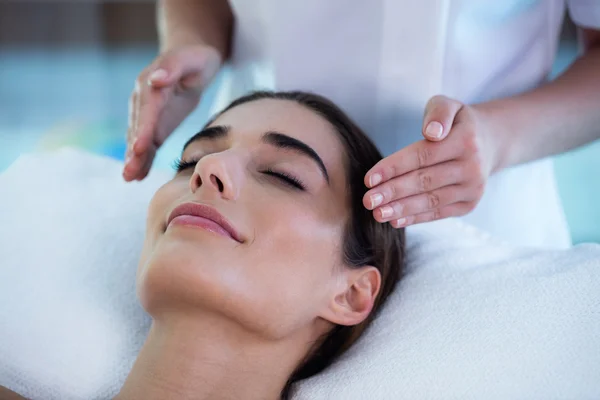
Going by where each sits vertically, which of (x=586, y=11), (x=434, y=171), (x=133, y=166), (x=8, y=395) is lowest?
(x=8, y=395)

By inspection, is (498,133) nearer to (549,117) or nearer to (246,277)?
(549,117)

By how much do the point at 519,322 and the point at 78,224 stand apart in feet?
3.03

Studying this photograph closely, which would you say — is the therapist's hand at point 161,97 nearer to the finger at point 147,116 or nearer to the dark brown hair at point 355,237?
the finger at point 147,116

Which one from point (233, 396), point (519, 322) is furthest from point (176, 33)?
point (519, 322)

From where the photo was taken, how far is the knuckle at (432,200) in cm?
111

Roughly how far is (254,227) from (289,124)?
26 cm

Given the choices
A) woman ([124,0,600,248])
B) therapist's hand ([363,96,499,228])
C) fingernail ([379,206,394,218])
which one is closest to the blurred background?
woman ([124,0,600,248])

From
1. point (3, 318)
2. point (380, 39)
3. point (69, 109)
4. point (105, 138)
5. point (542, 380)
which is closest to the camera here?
point (542, 380)

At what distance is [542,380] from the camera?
3.32 feet

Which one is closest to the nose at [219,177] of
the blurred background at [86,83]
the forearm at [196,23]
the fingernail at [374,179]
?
the fingernail at [374,179]

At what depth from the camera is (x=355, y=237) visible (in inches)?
46.6

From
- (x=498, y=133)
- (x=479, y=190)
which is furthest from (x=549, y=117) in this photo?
(x=479, y=190)

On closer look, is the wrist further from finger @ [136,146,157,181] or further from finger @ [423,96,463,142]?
finger @ [136,146,157,181]

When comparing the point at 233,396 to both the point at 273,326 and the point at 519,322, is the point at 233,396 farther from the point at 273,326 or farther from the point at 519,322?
the point at 519,322
